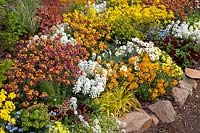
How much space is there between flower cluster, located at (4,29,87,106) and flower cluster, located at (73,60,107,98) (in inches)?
3.7

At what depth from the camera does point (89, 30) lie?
730 cm

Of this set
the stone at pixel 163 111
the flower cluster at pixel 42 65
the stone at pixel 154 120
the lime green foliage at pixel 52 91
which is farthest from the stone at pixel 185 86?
the lime green foliage at pixel 52 91

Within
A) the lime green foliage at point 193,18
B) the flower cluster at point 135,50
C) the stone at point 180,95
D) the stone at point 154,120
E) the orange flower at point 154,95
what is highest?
the lime green foliage at point 193,18

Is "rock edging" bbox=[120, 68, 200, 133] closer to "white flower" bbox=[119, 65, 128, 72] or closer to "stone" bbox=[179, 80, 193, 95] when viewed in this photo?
"stone" bbox=[179, 80, 193, 95]

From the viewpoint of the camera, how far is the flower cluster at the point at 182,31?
8.34m

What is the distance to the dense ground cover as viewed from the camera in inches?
216

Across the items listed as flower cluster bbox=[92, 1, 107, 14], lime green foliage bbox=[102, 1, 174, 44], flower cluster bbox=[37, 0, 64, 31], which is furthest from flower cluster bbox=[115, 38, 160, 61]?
flower cluster bbox=[92, 1, 107, 14]

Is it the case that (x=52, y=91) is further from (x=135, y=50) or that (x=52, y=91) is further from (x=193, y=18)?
(x=193, y=18)

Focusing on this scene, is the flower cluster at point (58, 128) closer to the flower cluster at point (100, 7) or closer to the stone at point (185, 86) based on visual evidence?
the stone at point (185, 86)

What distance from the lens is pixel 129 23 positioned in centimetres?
796

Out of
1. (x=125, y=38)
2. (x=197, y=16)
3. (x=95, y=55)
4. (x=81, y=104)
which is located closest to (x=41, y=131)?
(x=81, y=104)

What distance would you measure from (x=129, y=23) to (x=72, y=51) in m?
1.98

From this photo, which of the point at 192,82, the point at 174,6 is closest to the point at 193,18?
the point at 174,6

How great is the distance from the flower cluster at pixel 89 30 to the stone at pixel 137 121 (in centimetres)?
114
